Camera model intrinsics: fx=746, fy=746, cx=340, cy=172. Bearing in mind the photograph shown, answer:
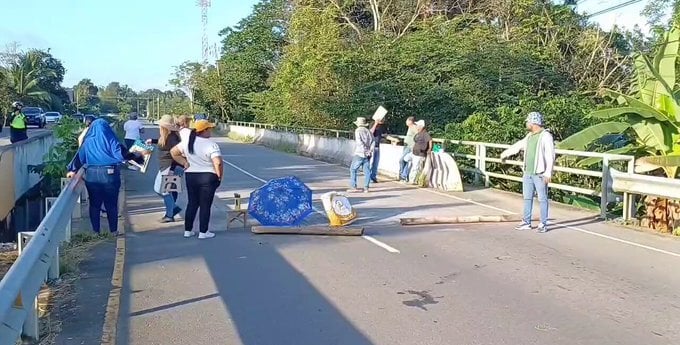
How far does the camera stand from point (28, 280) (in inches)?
203

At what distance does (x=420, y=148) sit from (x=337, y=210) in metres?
7.46

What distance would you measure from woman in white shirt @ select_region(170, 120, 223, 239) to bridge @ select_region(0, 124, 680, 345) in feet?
1.65

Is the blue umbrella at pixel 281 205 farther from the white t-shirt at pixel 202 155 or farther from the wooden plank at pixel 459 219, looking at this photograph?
the wooden plank at pixel 459 219

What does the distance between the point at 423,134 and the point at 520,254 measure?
9.11 meters

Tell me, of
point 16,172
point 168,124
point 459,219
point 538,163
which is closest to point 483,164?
point 459,219

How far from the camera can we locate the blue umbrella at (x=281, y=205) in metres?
11.4

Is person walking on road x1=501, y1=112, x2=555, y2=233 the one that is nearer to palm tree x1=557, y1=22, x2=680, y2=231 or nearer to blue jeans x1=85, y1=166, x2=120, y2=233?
palm tree x1=557, y1=22, x2=680, y2=231

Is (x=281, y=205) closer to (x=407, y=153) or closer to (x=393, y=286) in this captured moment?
(x=393, y=286)

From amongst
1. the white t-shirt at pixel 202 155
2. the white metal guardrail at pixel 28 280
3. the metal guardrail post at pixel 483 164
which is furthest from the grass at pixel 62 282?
the metal guardrail post at pixel 483 164

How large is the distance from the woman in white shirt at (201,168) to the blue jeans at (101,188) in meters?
0.95

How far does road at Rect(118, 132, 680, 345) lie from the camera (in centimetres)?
611

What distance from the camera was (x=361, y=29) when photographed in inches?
1607

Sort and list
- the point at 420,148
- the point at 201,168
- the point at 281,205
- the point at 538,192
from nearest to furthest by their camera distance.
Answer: the point at 201,168
the point at 281,205
the point at 538,192
the point at 420,148

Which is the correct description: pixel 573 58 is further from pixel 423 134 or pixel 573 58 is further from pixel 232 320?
pixel 232 320
